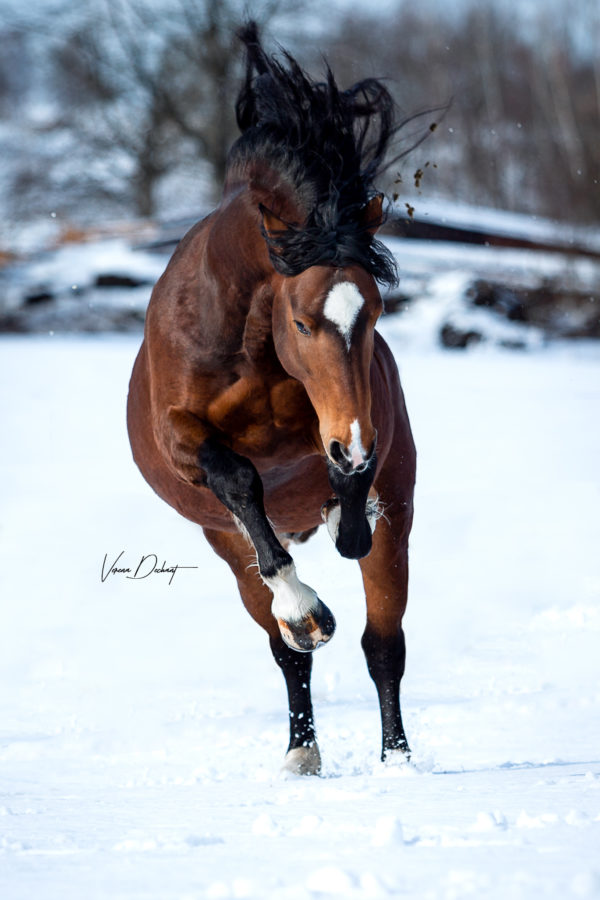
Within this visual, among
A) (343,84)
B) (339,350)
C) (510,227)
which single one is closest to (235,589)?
(339,350)

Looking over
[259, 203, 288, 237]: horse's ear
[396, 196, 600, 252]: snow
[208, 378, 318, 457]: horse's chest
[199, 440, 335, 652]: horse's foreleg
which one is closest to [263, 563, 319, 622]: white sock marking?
[199, 440, 335, 652]: horse's foreleg

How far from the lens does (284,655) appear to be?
425 centimetres

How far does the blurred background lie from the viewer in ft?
43.4

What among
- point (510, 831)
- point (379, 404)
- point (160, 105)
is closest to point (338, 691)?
point (379, 404)

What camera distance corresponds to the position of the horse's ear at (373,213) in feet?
10.3

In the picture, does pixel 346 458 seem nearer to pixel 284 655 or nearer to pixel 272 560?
pixel 272 560

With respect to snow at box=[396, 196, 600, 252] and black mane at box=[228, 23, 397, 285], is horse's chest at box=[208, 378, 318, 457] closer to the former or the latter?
black mane at box=[228, 23, 397, 285]

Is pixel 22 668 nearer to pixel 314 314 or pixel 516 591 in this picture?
pixel 516 591

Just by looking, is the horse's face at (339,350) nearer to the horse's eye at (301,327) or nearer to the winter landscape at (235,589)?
the horse's eye at (301,327)

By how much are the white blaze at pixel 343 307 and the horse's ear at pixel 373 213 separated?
0.94 feet

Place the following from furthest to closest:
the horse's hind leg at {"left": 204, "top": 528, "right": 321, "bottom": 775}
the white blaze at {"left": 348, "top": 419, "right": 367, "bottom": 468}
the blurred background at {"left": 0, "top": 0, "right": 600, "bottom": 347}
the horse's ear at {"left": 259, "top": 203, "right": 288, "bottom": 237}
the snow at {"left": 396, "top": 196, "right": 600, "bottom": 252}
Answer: the snow at {"left": 396, "top": 196, "right": 600, "bottom": 252}, the blurred background at {"left": 0, "top": 0, "right": 600, "bottom": 347}, the horse's hind leg at {"left": 204, "top": 528, "right": 321, "bottom": 775}, the horse's ear at {"left": 259, "top": 203, "right": 288, "bottom": 237}, the white blaze at {"left": 348, "top": 419, "right": 367, "bottom": 468}

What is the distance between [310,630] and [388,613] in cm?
93

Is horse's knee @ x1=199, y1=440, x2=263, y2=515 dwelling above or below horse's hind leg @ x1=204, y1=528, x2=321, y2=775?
above

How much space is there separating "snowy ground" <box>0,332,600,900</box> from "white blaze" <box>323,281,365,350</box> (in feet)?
3.81
